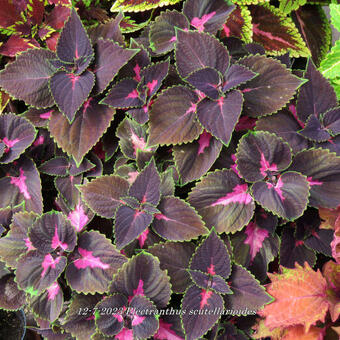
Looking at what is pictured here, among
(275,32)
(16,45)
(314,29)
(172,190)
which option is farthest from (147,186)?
(314,29)

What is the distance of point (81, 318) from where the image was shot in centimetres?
79

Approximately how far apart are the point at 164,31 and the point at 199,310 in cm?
57

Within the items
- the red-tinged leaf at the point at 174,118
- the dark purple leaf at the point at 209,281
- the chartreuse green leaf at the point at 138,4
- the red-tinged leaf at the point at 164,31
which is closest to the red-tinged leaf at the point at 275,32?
the chartreuse green leaf at the point at 138,4

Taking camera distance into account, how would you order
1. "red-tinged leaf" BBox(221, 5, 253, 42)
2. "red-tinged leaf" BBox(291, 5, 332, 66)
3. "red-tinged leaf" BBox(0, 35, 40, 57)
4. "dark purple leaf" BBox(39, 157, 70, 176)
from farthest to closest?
"red-tinged leaf" BBox(291, 5, 332, 66), "red-tinged leaf" BBox(221, 5, 253, 42), "red-tinged leaf" BBox(0, 35, 40, 57), "dark purple leaf" BBox(39, 157, 70, 176)

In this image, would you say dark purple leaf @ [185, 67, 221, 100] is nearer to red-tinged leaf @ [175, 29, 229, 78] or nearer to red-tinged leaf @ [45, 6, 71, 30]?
red-tinged leaf @ [175, 29, 229, 78]

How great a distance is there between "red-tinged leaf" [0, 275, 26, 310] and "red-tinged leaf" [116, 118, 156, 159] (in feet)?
1.18

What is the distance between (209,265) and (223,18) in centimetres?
51

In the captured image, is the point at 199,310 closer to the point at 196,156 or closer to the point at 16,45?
the point at 196,156

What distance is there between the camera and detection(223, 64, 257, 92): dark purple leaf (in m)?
0.77

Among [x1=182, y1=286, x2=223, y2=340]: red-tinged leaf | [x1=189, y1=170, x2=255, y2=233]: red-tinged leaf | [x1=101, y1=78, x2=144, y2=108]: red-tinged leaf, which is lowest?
[x1=182, y1=286, x2=223, y2=340]: red-tinged leaf

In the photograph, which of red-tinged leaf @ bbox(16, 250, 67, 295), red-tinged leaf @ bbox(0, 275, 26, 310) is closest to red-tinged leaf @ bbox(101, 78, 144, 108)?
red-tinged leaf @ bbox(16, 250, 67, 295)

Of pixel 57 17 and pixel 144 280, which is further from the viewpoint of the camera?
pixel 57 17

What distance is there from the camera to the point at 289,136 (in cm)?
85

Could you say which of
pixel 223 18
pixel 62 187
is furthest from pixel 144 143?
pixel 223 18
